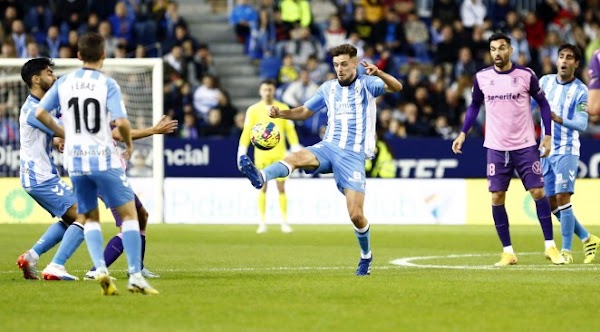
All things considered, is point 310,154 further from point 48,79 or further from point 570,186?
point 570,186

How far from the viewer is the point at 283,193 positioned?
2088 cm

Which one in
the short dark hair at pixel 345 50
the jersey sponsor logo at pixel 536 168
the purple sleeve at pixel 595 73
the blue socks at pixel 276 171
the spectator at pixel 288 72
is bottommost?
the jersey sponsor logo at pixel 536 168

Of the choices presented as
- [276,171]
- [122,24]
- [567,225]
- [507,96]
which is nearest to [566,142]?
[567,225]

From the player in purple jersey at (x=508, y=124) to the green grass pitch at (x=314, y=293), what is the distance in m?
0.85

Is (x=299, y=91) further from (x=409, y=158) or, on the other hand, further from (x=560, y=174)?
(x=560, y=174)

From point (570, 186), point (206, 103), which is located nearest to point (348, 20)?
point (206, 103)

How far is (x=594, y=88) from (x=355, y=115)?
3965 millimetres

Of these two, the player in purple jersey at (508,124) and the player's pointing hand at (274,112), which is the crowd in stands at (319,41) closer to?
the player in purple jersey at (508,124)

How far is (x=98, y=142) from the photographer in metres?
9.65

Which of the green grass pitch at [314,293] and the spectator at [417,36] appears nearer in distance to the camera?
the green grass pitch at [314,293]

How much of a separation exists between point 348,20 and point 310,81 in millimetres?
2938

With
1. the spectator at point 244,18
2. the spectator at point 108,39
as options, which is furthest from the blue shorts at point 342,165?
the spectator at point 244,18

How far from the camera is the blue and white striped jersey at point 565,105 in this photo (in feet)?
45.8

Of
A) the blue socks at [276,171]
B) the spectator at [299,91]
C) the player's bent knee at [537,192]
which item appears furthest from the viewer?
the spectator at [299,91]
